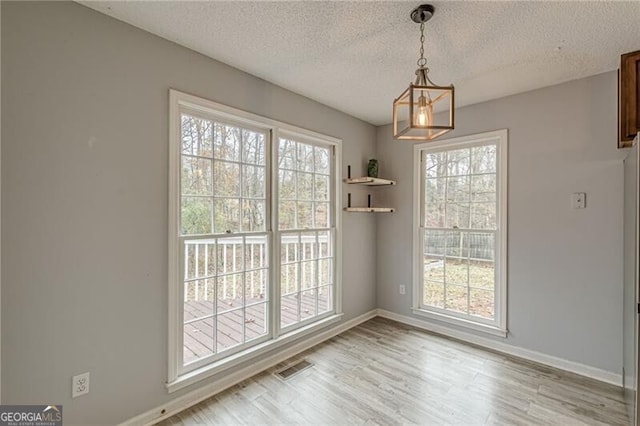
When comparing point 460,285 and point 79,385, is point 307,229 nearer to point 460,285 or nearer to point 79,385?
point 460,285

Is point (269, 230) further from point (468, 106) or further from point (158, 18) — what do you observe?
point (468, 106)

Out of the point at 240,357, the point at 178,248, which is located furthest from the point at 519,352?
the point at 178,248

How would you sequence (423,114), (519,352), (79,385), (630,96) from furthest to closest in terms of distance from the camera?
(519,352) → (630,96) → (79,385) → (423,114)

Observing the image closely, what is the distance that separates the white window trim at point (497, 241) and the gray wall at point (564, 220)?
6 centimetres

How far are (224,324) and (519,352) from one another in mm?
2846

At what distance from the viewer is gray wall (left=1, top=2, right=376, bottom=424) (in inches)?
58.9

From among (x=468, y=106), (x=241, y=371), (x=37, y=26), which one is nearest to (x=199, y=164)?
(x=37, y=26)

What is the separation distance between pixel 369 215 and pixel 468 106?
5.65 feet

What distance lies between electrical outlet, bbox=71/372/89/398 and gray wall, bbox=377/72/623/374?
11.6 feet

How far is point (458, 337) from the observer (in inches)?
129

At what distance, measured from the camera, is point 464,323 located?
3.22 metres

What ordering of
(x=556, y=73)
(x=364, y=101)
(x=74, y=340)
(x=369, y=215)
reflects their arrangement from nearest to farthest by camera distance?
(x=74, y=340), (x=556, y=73), (x=364, y=101), (x=369, y=215)

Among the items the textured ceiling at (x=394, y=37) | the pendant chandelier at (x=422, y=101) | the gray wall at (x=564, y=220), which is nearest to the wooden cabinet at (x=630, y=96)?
the textured ceiling at (x=394, y=37)

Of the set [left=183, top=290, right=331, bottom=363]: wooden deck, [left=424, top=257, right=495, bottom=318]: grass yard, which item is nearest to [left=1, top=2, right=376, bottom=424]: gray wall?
[left=183, top=290, right=331, bottom=363]: wooden deck
